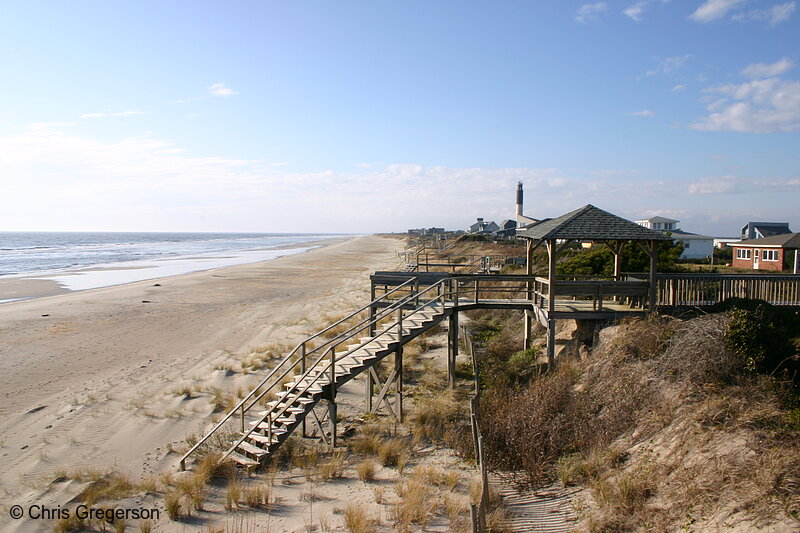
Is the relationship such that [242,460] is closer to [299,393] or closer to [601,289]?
[299,393]

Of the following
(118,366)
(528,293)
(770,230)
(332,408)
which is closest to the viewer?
(332,408)

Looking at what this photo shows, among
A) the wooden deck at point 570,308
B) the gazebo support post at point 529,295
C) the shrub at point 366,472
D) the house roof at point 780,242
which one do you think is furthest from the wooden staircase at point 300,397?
the house roof at point 780,242

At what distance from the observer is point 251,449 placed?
30.9 ft

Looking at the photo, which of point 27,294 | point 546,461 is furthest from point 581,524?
point 27,294

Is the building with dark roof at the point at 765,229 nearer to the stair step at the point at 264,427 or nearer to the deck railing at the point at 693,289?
the deck railing at the point at 693,289

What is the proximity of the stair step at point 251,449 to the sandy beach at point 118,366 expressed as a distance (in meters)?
1.34

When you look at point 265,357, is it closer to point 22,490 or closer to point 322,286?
point 22,490

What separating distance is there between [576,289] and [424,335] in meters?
7.66

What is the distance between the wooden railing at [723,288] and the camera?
13266 millimetres

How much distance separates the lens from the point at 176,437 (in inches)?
420

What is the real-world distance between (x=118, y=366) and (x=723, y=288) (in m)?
17.7

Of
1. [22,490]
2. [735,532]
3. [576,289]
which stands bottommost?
[22,490]

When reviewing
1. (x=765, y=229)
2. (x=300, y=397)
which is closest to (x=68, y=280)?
(x=300, y=397)

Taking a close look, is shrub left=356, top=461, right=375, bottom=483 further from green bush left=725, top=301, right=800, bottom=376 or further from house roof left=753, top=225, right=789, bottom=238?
house roof left=753, top=225, right=789, bottom=238
